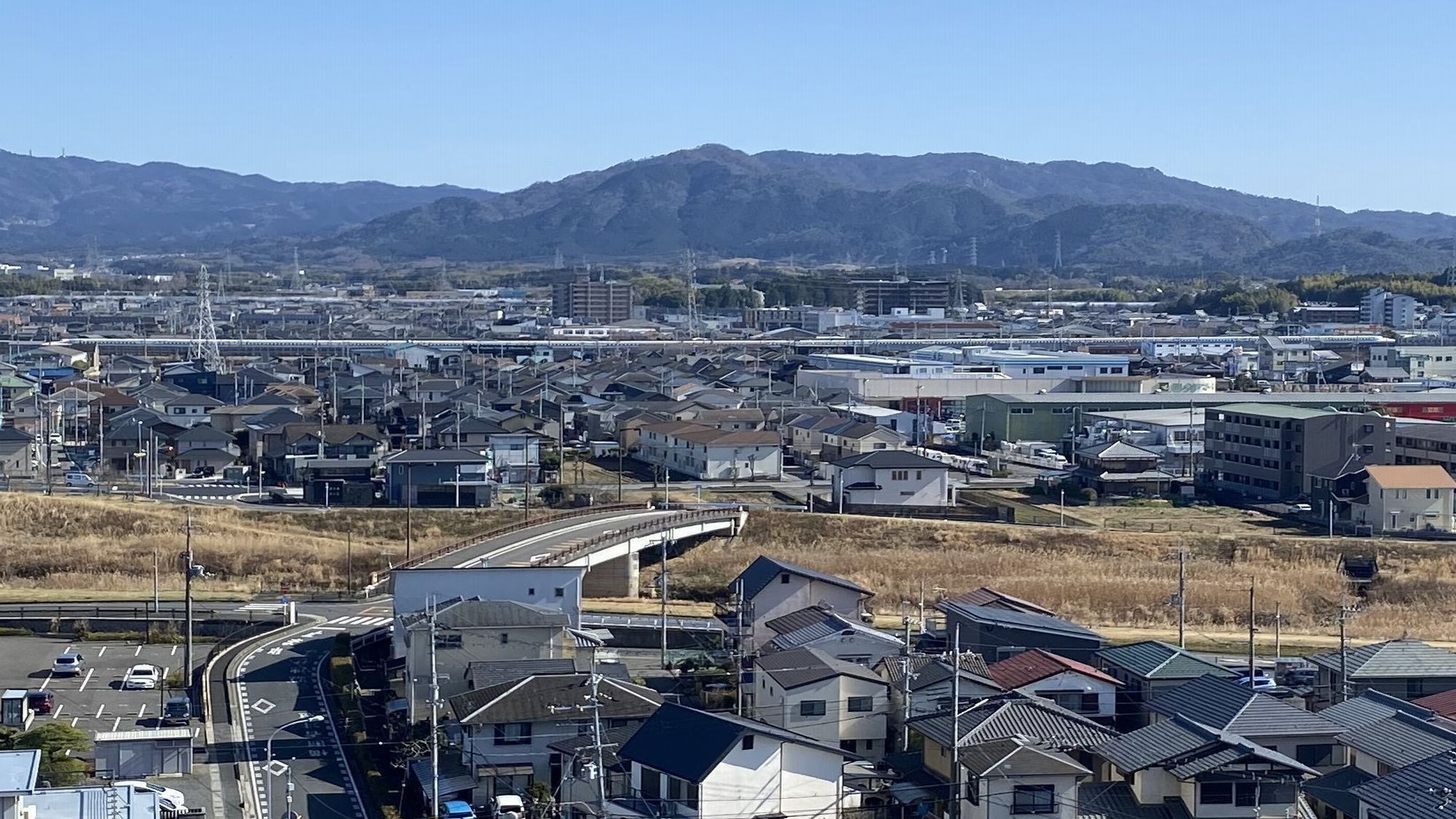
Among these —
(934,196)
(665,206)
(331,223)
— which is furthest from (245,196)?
(934,196)

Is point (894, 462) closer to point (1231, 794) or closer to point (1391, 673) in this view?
point (1391, 673)

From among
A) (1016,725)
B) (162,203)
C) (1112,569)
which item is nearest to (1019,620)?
(1016,725)

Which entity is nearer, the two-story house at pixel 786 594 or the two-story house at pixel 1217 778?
the two-story house at pixel 1217 778

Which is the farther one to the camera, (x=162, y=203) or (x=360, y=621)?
(x=162, y=203)

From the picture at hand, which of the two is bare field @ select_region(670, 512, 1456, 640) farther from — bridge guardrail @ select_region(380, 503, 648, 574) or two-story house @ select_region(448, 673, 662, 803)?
two-story house @ select_region(448, 673, 662, 803)

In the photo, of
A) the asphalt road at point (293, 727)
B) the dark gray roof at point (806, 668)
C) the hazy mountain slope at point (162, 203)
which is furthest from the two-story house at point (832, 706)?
the hazy mountain slope at point (162, 203)

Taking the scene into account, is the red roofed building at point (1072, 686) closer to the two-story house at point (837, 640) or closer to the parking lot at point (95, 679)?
the two-story house at point (837, 640)

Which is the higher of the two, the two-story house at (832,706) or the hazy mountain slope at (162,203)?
the hazy mountain slope at (162,203)
